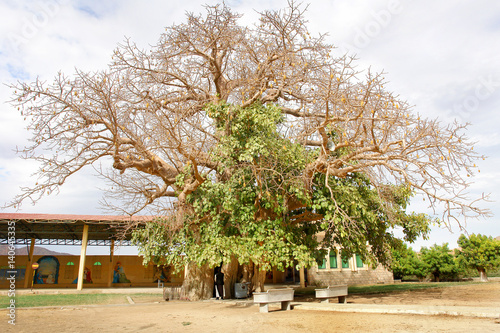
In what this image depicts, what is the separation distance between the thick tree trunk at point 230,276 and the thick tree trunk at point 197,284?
666 mm

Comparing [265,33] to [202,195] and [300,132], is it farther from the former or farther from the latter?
[202,195]

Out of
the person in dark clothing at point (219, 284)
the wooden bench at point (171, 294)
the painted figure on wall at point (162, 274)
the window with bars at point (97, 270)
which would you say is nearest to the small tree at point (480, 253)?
the person in dark clothing at point (219, 284)

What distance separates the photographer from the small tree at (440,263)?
2284 cm

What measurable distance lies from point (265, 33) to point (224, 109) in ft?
10.2

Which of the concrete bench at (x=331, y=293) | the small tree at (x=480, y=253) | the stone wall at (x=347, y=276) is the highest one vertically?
the small tree at (x=480, y=253)

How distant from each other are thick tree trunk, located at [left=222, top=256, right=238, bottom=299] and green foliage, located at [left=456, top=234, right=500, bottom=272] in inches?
616

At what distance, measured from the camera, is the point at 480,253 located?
70.0ft

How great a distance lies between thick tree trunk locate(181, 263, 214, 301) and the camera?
1282 cm

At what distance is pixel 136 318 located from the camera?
7910 millimetres

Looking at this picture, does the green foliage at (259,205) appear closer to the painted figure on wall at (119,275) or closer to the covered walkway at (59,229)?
the covered walkway at (59,229)

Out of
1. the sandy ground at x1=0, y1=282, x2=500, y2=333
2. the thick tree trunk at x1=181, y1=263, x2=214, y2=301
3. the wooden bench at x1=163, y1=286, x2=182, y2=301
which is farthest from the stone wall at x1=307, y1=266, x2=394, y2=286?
the sandy ground at x1=0, y1=282, x2=500, y2=333

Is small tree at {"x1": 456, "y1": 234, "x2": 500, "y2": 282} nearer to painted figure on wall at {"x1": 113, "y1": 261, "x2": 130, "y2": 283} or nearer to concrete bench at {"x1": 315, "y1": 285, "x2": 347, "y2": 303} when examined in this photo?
concrete bench at {"x1": 315, "y1": 285, "x2": 347, "y2": 303}

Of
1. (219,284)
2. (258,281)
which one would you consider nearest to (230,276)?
(219,284)

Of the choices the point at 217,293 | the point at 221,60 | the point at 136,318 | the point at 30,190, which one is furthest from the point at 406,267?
the point at 30,190
